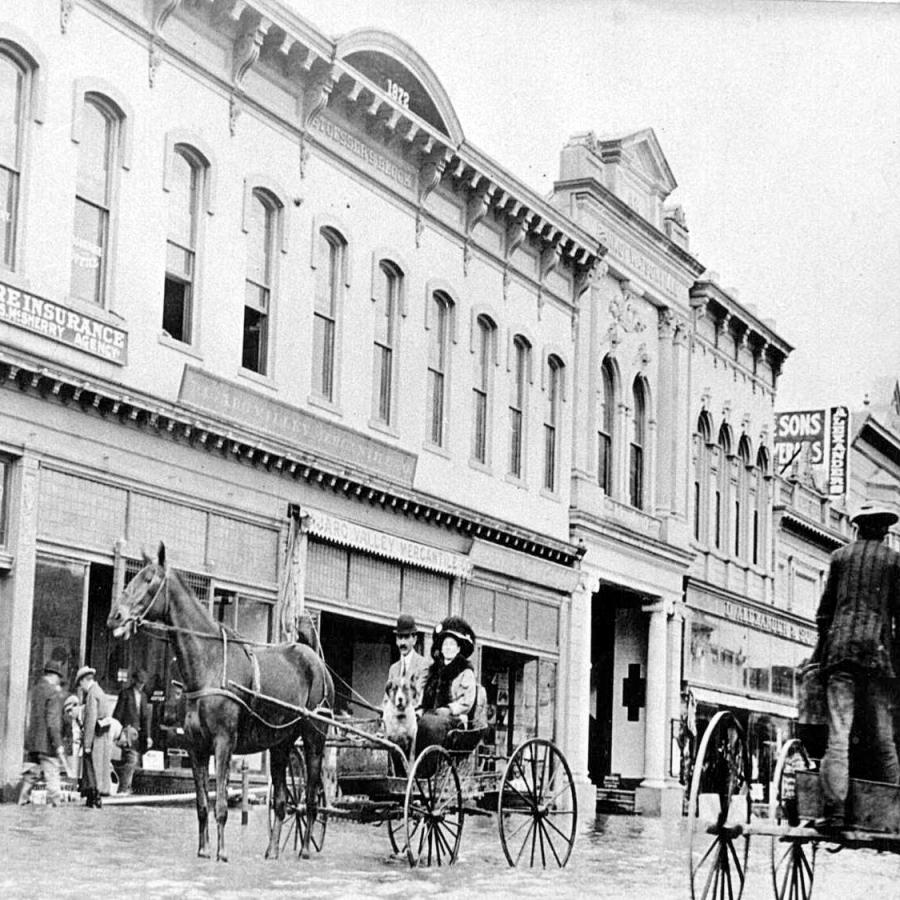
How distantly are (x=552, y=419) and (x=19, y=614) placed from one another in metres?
13.1

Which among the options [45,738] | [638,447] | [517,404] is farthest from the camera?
[638,447]

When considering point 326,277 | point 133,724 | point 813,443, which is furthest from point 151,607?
point 813,443

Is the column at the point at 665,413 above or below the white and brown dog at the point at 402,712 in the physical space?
above

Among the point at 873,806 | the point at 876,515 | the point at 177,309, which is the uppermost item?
the point at 177,309

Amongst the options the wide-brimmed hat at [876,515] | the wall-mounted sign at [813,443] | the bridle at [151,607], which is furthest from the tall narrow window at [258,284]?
the wall-mounted sign at [813,443]

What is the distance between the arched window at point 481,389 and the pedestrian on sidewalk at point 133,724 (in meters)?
8.32

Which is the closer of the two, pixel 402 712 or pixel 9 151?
pixel 402 712

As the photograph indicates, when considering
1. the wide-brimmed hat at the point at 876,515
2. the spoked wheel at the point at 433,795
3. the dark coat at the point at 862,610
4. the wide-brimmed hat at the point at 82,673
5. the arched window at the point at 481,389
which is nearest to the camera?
the dark coat at the point at 862,610

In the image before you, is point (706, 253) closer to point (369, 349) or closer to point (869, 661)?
point (369, 349)

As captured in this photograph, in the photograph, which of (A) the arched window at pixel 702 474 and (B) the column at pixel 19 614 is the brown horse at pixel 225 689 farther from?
(A) the arched window at pixel 702 474

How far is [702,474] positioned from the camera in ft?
112

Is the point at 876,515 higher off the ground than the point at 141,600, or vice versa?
the point at 876,515

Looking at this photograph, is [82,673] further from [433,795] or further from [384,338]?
[384,338]

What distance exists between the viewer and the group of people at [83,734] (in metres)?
16.2
